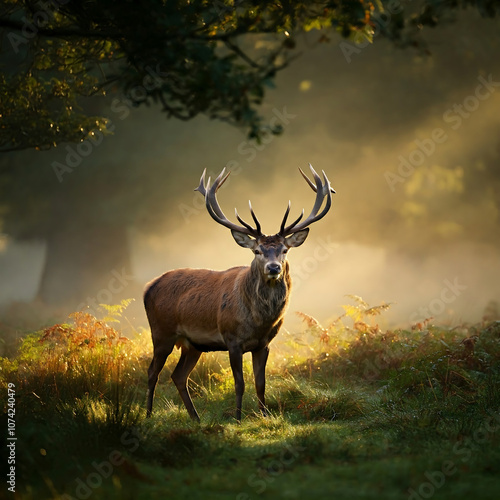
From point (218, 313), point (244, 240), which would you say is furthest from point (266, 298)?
point (244, 240)

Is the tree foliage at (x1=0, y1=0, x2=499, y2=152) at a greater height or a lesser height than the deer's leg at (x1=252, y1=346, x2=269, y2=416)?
greater

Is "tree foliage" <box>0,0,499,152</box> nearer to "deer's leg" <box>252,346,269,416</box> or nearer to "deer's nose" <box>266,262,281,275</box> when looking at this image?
"deer's nose" <box>266,262,281,275</box>

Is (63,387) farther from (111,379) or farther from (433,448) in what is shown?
(433,448)

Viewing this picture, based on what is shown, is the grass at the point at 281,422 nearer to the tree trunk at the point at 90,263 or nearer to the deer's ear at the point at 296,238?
the deer's ear at the point at 296,238

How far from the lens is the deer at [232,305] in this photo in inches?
297

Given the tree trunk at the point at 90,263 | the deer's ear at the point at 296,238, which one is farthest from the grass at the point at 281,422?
the tree trunk at the point at 90,263

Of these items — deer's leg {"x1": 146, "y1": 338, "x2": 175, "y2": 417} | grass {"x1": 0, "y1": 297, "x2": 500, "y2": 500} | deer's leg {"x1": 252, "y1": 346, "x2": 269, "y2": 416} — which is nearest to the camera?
grass {"x1": 0, "y1": 297, "x2": 500, "y2": 500}

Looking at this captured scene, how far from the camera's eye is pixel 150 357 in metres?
9.33

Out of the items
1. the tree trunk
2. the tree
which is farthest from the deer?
the tree trunk

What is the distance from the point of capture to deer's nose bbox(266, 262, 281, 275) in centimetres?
A: 718

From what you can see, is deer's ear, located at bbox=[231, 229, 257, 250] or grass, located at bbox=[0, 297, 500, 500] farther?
deer's ear, located at bbox=[231, 229, 257, 250]

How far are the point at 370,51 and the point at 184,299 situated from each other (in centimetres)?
1525

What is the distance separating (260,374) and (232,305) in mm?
864

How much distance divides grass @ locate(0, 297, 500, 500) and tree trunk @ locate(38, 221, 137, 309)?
10646 mm
